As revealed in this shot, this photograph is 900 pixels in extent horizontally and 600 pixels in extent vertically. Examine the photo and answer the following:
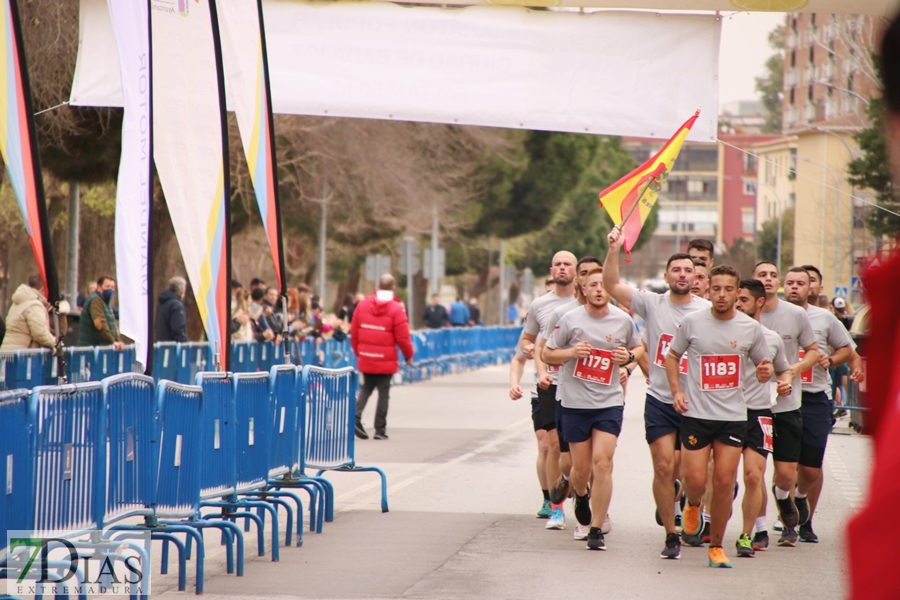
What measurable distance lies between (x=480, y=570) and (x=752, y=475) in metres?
1.99

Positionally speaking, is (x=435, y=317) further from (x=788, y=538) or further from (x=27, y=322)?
(x=788, y=538)

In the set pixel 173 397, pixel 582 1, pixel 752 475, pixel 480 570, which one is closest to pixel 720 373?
pixel 752 475

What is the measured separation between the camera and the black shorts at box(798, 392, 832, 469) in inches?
367

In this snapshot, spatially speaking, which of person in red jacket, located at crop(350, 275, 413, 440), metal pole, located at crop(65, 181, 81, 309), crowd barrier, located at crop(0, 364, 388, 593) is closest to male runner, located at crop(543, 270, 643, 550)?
crowd barrier, located at crop(0, 364, 388, 593)

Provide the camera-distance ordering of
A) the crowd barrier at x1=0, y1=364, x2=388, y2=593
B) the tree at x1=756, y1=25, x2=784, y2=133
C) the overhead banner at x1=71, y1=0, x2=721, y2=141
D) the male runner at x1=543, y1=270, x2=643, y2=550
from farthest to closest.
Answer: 1. the tree at x1=756, y1=25, x2=784, y2=133
2. the overhead banner at x1=71, y1=0, x2=721, y2=141
3. the male runner at x1=543, y1=270, x2=643, y2=550
4. the crowd barrier at x1=0, y1=364, x2=388, y2=593

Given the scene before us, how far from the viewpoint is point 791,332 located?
9.27m

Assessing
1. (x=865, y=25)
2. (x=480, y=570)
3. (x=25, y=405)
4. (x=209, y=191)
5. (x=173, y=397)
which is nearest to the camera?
(x=25, y=405)

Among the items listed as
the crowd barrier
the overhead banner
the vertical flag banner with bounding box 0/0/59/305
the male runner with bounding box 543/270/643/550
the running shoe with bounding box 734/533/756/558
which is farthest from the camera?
the overhead banner

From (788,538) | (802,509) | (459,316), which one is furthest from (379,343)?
(459,316)

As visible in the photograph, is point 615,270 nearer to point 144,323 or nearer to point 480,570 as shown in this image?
point 480,570

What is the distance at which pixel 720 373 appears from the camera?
27.1ft

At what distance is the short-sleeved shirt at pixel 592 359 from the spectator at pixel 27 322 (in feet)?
Answer: 27.4

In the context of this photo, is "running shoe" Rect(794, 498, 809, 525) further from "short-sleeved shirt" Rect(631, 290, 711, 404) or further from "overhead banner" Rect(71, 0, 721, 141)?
"overhead banner" Rect(71, 0, 721, 141)

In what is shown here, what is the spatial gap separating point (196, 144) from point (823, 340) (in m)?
4.93
